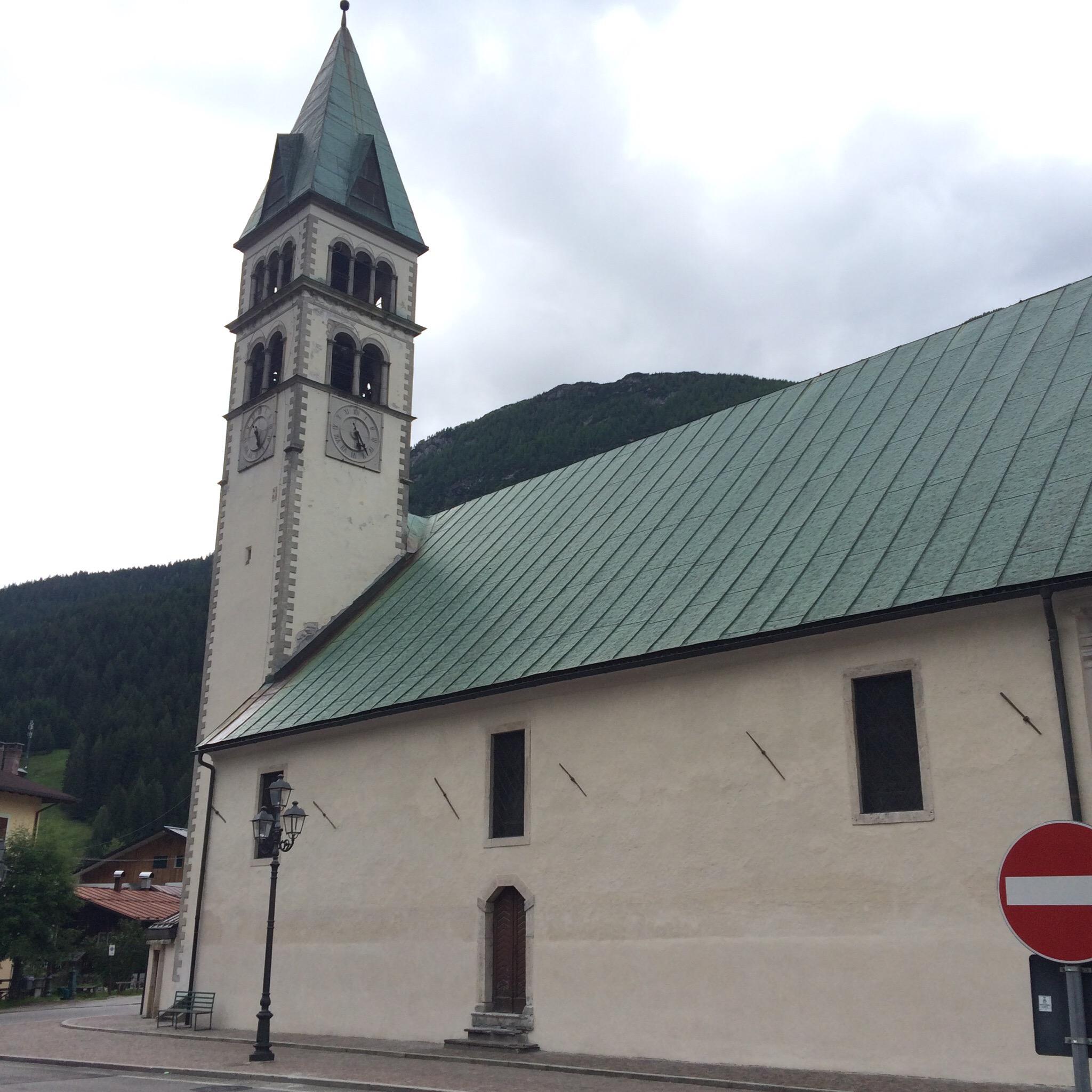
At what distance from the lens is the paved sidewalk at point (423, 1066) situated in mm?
14516

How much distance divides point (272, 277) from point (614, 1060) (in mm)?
24745

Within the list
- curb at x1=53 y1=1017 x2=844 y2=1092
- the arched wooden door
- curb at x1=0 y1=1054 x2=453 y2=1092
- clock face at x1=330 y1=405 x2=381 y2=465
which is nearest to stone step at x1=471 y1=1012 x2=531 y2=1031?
the arched wooden door

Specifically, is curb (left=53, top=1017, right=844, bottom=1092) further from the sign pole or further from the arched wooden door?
the sign pole

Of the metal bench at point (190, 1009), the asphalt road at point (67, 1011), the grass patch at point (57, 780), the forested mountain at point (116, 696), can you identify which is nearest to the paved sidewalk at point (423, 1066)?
the metal bench at point (190, 1009)

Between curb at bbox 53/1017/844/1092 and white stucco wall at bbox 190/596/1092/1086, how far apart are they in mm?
1082

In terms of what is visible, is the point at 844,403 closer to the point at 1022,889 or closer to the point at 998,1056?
the point at 998,1056

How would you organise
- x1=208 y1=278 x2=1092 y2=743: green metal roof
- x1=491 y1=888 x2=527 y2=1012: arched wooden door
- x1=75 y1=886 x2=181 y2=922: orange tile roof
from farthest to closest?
x1=75 y1=886 x2=181 y2=922: orange tile roof → x1=491 y1=888 x2=527 y2=1012: arched wooden door → x1=208 y1=278 x2=1092 y2=743: green metal roof

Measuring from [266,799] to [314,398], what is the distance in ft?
36.2

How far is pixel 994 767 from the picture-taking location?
47.7ft

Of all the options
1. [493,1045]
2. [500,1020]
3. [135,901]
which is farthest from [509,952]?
[135,901]

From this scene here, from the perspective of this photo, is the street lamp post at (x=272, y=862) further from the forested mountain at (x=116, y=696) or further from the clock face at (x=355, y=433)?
the forested mountain at (x=116, y=696)

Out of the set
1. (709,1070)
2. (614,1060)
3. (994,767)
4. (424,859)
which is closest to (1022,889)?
(994,767)

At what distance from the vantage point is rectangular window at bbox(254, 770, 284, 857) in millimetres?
25562

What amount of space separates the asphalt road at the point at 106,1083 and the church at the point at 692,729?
5.22 m
